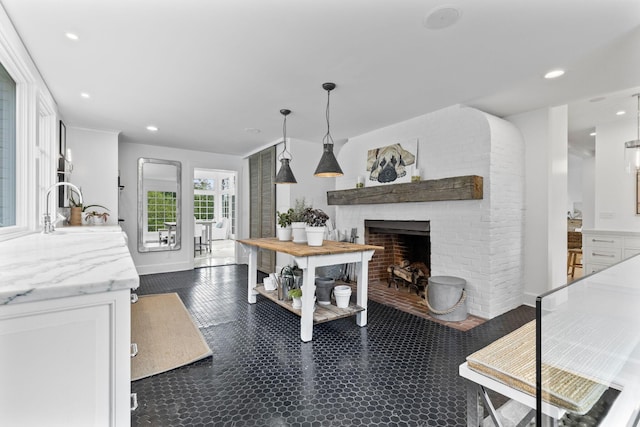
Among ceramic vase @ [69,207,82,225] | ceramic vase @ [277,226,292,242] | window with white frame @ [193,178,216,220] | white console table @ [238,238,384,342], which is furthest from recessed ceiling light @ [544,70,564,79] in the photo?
window with white frame @ [193,178,216,220]

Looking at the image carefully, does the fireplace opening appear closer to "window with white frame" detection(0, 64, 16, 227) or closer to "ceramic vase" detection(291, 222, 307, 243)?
"ceramic vase" detection(291, 222, 307, 243)

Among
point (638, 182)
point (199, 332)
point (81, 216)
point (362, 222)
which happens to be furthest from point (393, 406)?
point (638, 182)

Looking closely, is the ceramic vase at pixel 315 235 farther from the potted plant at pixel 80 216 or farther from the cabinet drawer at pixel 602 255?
the cabinet drawer at pixel 602 255

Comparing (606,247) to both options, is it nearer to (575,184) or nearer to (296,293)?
(575,184)

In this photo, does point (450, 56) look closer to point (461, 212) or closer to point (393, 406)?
point (461, 212)

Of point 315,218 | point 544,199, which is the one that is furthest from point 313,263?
point 544,199

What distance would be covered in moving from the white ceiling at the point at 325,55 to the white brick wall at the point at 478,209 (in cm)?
30

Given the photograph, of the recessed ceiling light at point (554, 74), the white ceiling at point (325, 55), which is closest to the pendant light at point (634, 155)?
the white ceiling at point (325, 55)

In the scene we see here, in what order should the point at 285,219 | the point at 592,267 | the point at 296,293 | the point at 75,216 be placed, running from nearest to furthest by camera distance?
the point at 296,293
the point at 285,219
the point at 75,216
the point at 592,267

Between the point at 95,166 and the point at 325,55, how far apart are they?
405cm

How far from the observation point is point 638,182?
4.05m

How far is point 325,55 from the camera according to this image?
2295 millimetres

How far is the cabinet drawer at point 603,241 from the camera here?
4.13 metres

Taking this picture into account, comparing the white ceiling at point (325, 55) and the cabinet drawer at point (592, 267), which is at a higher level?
the white ceiling at point (325, 55)
